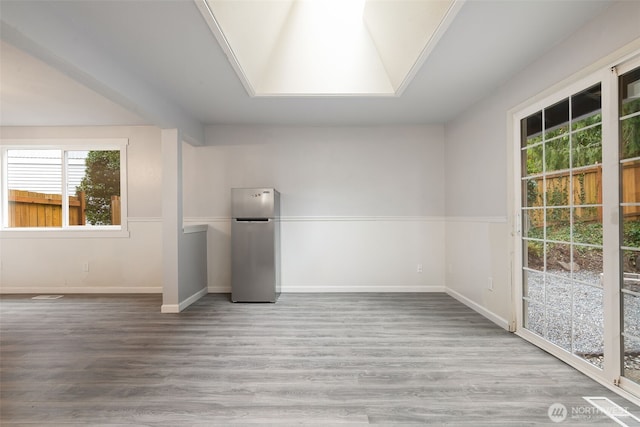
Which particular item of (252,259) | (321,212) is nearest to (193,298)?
(252,259)

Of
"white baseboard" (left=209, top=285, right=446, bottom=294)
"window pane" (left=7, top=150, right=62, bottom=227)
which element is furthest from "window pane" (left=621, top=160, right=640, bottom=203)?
"window pane" (left=7, top=150, right=62, bottom=227)

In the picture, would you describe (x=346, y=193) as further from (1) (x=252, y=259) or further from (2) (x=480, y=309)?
(2) (x=480, y=309)

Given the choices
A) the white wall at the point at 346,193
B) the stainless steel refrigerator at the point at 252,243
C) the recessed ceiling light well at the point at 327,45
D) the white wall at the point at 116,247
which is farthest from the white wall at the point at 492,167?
the white wall at the point at 116,247

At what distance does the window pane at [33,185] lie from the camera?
14.9 feet

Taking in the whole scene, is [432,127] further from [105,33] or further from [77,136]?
[77,136]

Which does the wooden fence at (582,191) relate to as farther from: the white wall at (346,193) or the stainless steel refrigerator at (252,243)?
the stainless steel refrigerator at (252,243)

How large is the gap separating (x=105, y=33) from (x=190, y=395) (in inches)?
96.6

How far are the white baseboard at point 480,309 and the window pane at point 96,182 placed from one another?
4.86 metres

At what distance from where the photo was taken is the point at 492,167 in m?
3.14

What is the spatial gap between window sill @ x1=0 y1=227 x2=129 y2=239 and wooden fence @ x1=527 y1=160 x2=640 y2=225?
4.99 m

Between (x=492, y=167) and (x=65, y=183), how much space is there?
5.65m

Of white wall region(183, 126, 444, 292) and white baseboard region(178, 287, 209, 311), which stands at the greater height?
white wall region(183, 126, 444, 292)

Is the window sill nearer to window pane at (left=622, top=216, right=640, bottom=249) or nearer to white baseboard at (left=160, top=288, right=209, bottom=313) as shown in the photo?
white baseboard at (left=160, top=288, right=209, bottom=313)

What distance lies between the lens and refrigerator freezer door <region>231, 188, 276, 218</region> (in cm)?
389
